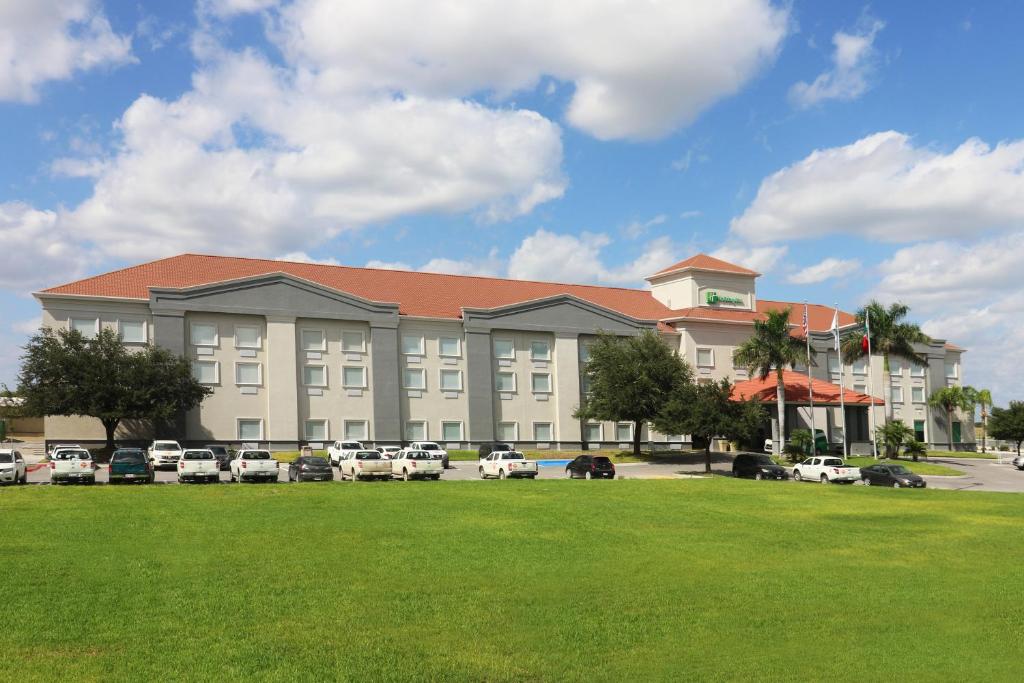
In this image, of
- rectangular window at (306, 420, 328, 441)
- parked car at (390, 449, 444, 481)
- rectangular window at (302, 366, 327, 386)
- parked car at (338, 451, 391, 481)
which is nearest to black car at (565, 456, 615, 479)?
parked car at (390, 449, 444, 481)

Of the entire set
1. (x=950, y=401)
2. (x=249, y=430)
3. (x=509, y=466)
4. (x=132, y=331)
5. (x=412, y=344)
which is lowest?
(x=509, y=466)

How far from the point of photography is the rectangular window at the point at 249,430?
7369 centimetres

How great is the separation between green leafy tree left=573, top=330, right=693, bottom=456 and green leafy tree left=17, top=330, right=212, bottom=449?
31.3 meters

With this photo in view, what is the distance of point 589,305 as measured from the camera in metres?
86.9

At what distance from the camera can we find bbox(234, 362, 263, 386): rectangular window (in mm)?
74062

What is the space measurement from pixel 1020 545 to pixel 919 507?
8256mm

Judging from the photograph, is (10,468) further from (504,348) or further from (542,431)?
(542,431)

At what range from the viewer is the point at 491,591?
67.9ft

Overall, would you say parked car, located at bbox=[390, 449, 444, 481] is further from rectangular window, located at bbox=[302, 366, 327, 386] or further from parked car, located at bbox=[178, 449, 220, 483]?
rectangular window, located at bbox=[302, 366, 327, 386]

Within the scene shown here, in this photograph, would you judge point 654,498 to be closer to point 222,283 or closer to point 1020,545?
point 1020,545

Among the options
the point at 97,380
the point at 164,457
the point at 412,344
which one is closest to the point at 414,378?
the point at 412,344

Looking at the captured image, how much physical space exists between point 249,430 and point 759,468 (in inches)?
1529

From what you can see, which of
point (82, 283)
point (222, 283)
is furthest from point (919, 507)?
point (82, 283)

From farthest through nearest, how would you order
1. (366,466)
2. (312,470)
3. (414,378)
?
(414,378) < (366,466) < (312,470)
